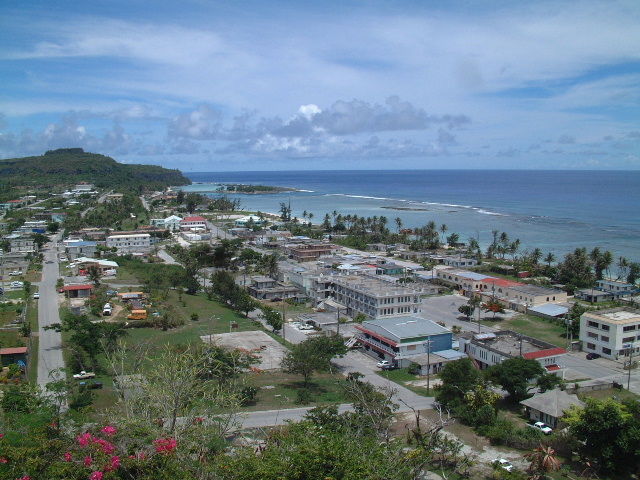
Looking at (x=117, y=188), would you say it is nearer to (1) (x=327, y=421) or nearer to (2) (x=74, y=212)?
(2) (x=74, y=212)

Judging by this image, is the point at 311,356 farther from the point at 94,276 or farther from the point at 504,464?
the point at 94,276

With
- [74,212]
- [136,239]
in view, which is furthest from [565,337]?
[74,212]

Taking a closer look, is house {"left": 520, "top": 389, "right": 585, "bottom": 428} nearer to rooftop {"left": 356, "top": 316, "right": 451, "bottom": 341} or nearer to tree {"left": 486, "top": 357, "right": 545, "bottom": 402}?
tree {"left": 486, "top": 357, "right": 545, "bottom": 402}

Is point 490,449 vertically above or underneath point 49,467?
underneath

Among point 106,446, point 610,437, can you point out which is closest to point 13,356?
point 106,446

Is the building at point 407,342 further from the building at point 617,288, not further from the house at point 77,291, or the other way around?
the house at point 77,291
